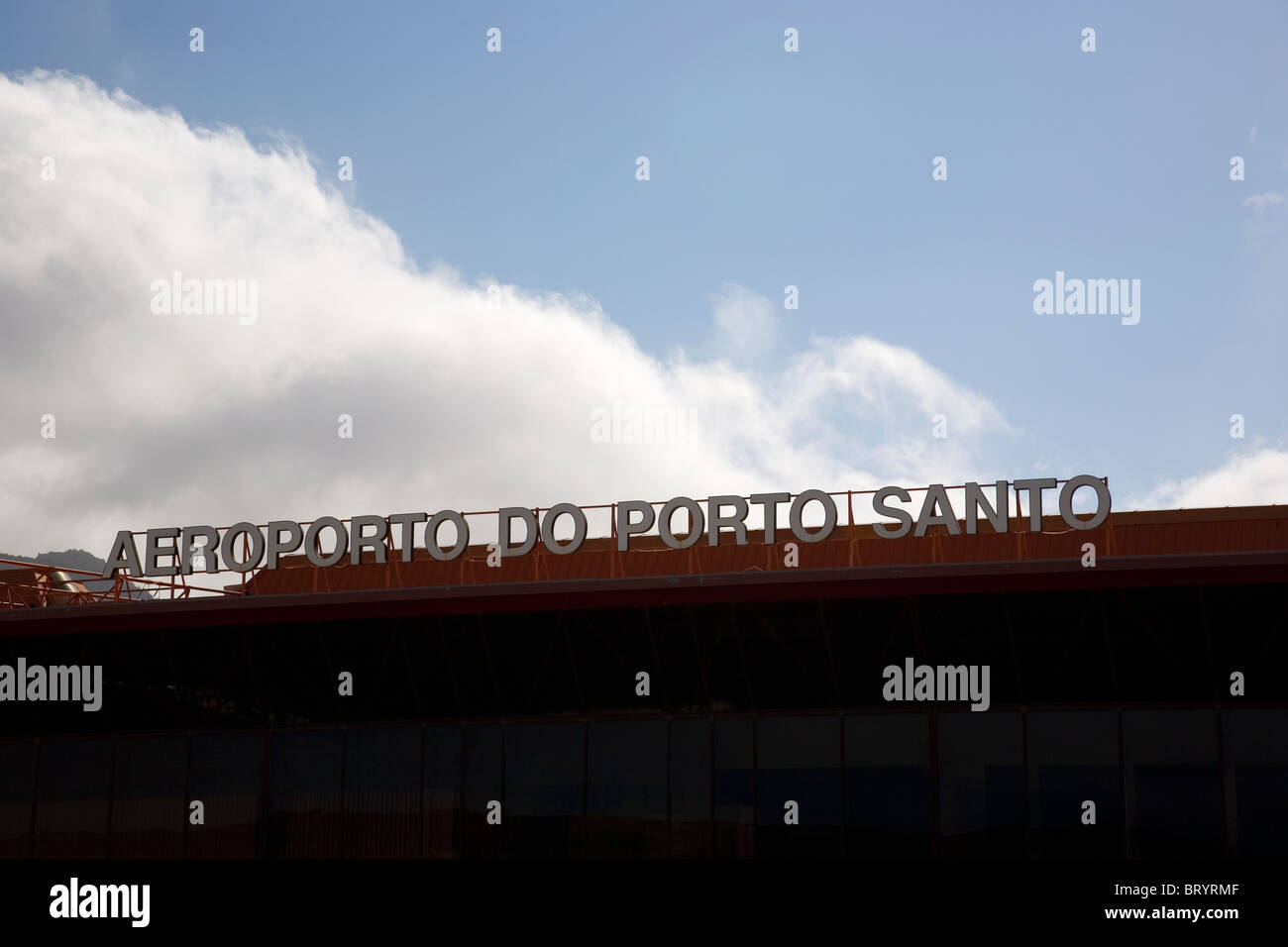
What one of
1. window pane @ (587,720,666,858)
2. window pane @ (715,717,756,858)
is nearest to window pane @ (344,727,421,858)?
window pane @ (587,720,666,858)

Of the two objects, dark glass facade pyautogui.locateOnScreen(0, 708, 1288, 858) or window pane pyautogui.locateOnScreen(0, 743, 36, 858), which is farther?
window pane pyautogui.locateOnScreen(0, 743, 36, 858)

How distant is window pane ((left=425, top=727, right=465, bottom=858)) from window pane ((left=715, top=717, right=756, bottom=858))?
18.1 ft

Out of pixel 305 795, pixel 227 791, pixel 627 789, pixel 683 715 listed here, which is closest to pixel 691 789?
pixel 627 789

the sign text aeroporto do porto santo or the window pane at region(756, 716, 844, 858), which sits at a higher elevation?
the sign text aeroporto do porto santo

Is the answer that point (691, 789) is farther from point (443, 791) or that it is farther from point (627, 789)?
point (443, 791)

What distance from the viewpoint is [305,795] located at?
2986 cm

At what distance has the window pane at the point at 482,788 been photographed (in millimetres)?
28672

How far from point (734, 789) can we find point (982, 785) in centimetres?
486

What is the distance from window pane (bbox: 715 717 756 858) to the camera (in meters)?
27.6

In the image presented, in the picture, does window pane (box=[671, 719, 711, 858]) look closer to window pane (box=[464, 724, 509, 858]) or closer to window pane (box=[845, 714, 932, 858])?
window pane (box=[845, 714, 932, 858])

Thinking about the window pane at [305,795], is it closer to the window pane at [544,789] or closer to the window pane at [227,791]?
the window pane at [227,791]

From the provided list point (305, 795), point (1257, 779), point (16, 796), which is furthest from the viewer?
point (16, 796)
